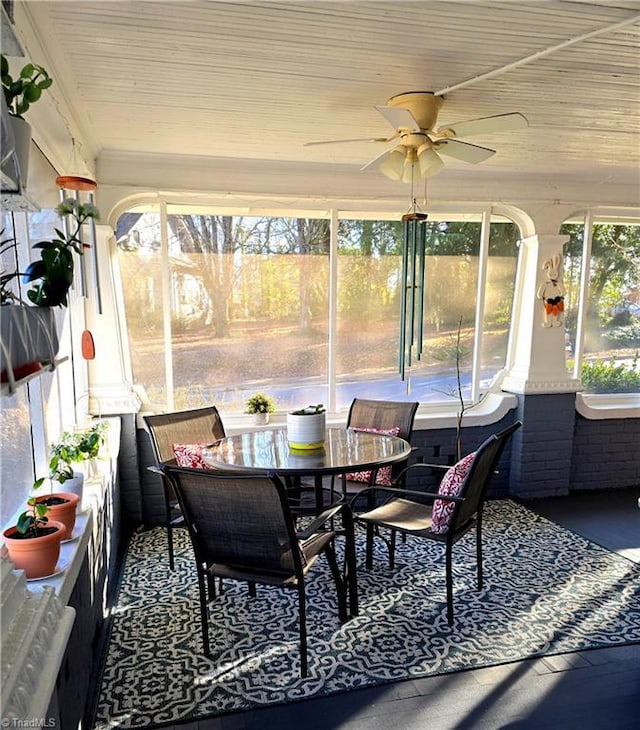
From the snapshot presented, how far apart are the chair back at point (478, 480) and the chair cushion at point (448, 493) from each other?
35 mm

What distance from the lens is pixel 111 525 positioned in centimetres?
281

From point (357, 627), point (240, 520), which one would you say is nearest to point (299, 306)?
point (240, 520)

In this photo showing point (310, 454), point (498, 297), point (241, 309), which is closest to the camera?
point (310, 454)

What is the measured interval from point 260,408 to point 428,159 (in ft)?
6.89

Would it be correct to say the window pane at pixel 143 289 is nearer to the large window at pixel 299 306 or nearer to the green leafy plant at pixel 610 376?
the large window at pixel 299 306

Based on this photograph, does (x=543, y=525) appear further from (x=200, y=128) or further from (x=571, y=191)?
(x=200, y=128)

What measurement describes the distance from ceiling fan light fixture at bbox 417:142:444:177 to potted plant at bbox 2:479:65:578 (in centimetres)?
210

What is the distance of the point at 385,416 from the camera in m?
3.46

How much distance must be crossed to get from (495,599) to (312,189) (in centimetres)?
288

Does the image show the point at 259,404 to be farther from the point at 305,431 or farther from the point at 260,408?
the point at 305,431

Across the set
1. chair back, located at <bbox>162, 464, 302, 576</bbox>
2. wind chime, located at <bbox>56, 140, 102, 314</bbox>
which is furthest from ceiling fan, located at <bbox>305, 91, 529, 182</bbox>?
chair back, located at <bbox>162, 464, 302, 576</bbox>

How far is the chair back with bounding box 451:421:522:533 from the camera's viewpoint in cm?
237

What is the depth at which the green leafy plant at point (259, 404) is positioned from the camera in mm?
3707

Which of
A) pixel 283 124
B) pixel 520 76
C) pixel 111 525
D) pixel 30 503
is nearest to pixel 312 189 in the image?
pixel 283 124
